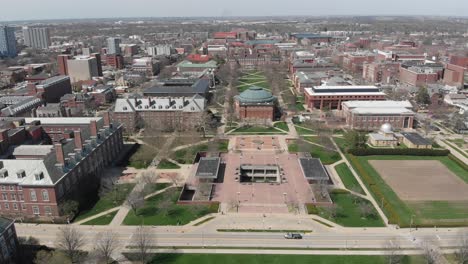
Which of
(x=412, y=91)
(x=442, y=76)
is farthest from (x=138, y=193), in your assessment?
(x=442, y=76)

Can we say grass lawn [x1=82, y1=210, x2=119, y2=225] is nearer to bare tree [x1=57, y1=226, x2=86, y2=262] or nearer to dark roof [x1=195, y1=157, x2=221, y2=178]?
bare tree [x1=57, y1=226, x2=86, y2=262]

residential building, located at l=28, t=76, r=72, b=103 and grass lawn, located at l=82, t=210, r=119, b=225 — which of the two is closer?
grass lawn, located at l=82, t=210, r=119, b=225

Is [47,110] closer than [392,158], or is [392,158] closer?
[392,158]

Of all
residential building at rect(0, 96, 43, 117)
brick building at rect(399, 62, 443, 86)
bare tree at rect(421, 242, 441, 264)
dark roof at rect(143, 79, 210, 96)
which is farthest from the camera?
brick building at rect(399, 62, 443, 86)

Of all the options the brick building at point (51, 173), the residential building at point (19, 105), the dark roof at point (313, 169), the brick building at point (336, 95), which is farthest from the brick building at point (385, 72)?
the residential building at point (19, 105)

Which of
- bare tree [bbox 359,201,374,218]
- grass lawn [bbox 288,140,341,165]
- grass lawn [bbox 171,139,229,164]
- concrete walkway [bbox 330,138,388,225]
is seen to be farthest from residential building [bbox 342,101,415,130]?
bare tree [bbox 359,201,374,218]

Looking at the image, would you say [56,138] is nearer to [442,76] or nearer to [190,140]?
[190,140]

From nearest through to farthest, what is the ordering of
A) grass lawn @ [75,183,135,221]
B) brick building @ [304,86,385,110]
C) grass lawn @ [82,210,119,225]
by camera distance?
grass lawn @ [82,210,119,225] → grass lawn @ [75,183,135,221] → brick building @ [304,86,385,110]

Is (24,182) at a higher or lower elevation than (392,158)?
higher
